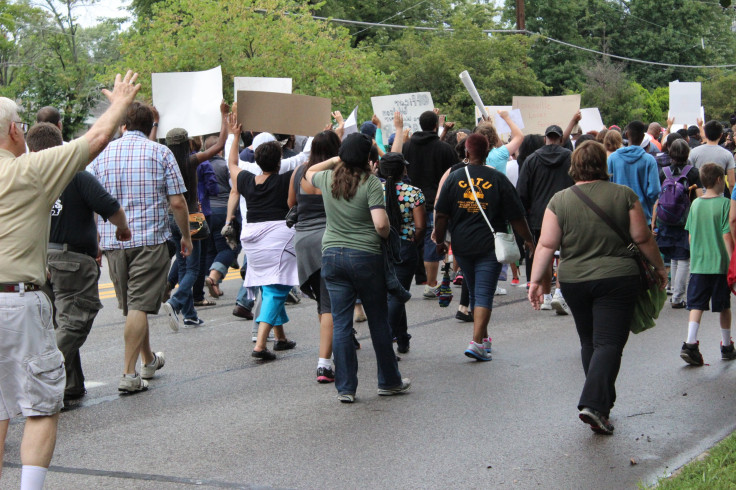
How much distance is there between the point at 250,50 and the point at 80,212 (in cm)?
2018

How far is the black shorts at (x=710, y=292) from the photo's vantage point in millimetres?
7766

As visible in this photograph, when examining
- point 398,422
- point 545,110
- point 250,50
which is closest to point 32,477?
point 398,422

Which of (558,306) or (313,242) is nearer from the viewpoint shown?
(313,242)

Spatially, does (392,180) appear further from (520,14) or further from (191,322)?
(520,14)

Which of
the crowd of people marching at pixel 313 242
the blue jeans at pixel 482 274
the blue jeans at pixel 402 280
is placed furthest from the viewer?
the blue jeans at pixel 402 280

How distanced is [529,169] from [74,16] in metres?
43.3

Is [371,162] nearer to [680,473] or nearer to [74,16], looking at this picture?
[680,473]

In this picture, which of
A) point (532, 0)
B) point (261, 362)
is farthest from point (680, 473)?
point (532, 0)

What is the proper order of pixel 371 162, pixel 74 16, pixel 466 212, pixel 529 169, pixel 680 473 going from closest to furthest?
pixel 680 473
pixel 371 162
pixel 466 212
pixel 529 169
pixel 74 16

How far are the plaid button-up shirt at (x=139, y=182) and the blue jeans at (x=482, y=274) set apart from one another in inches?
99.8

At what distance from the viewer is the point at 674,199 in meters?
10.3

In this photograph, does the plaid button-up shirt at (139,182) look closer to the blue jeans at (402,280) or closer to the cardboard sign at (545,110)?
the blue jeans at (402,280)

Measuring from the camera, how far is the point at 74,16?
160 ft

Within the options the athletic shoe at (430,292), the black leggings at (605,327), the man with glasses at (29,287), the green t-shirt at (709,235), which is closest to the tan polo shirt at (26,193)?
the man with glasses at (29,287)
